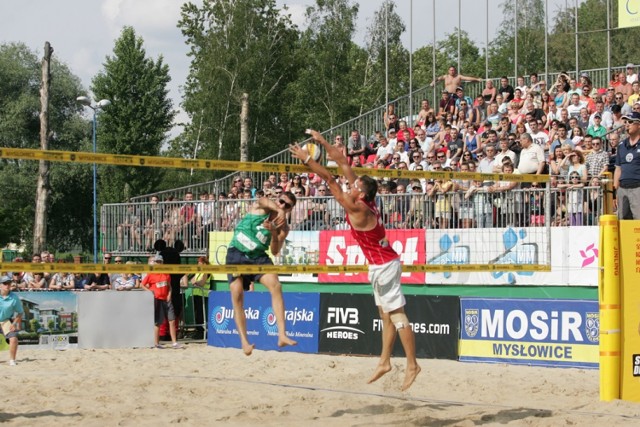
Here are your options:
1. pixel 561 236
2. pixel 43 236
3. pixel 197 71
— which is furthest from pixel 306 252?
pixel 197 71

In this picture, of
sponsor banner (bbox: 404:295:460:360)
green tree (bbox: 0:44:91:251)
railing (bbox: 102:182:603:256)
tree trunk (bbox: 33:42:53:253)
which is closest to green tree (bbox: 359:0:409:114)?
green tree (bbox: 0:44:91:251)

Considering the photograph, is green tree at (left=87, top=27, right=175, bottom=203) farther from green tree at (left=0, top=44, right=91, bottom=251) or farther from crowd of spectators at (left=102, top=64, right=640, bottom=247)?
crowd of spectators at (left=102, top=64, right=640, bottom=247)

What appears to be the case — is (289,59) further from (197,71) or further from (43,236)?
(43,236)

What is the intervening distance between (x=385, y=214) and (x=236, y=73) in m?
28.2

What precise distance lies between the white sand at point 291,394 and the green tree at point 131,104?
114 feet

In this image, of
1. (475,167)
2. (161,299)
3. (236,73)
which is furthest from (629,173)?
(236,73)

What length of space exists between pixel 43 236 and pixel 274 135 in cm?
2064

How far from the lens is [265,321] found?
16047mm

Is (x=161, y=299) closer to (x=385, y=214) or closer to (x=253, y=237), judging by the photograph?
(x=385, y=214)

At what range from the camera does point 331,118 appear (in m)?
44.2

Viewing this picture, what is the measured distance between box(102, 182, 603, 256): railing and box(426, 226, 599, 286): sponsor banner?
0.67 ft

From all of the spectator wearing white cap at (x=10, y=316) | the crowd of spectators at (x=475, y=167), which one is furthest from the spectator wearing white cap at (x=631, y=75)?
the spectator wearing white cap at (x=10, y=316)

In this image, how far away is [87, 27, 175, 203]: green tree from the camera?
48.7 m

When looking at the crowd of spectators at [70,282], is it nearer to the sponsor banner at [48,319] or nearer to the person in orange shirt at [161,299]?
the sponsor banner at [48,319]
